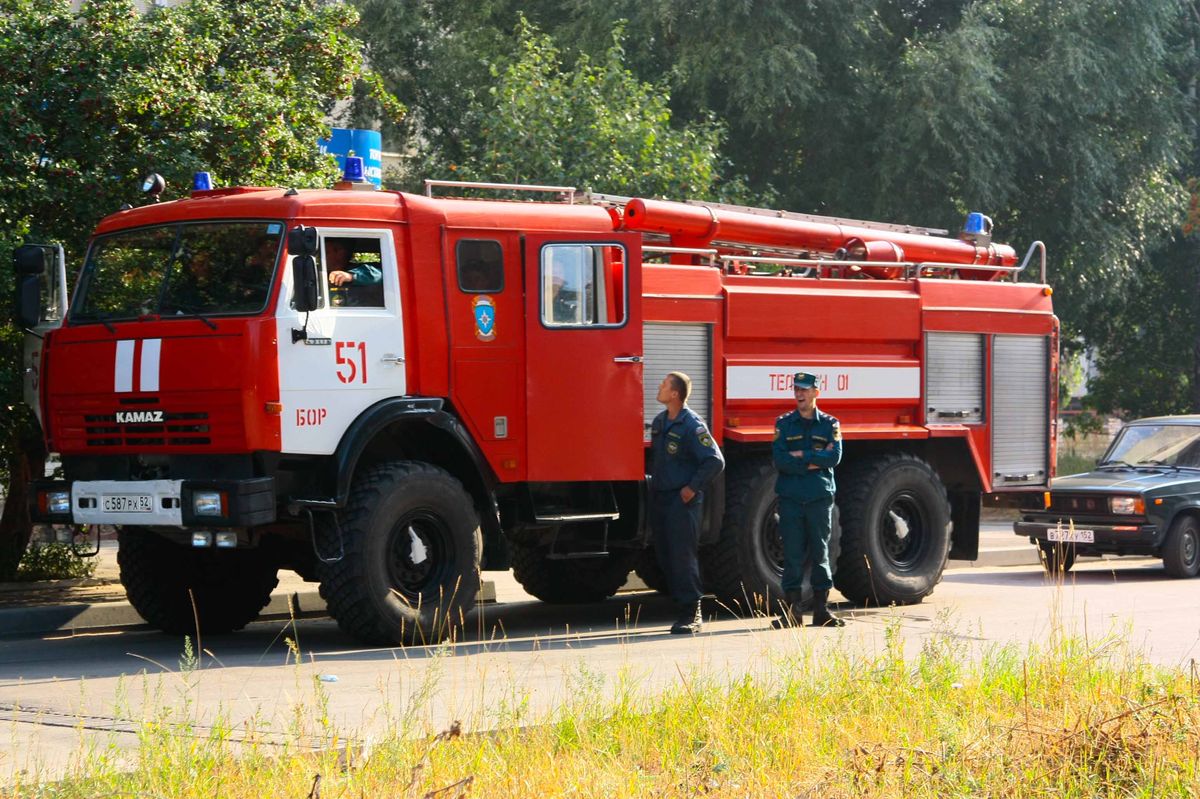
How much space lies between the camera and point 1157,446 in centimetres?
1717

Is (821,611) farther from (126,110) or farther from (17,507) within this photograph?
(17,507)

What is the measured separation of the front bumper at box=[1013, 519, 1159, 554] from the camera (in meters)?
15.6

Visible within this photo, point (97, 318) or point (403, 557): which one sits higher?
point (97, 318)

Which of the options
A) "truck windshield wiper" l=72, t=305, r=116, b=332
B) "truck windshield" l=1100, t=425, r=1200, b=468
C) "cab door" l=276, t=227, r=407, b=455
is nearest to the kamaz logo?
"truck windshield wiper" l=72, t=305, r=116, b=332

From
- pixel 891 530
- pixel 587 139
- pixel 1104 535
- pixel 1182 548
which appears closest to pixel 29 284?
pixel 891 530

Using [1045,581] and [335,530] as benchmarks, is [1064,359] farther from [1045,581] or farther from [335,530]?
[335,530]

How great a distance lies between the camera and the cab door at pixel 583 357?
1112 cm

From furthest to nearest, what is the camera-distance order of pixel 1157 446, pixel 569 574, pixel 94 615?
1. pixel 1157 446
2. pixel 569 574
3. pixel 94 615

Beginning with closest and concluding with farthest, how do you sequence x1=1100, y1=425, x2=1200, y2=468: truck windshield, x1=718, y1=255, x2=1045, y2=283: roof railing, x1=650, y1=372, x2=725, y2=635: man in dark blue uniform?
x1=650, y1=372, x2=725, y2=635: man in dark blue uniform → x1=718, y1=255, x2=1045, y2=283: roof railing → x1=1100, y1=425, x2=1200, y2=468: truck windshield

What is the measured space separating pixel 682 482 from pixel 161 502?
3.36 meters

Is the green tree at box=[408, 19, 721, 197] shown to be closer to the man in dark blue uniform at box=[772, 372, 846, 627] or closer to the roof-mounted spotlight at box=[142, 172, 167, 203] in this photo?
the man in dark blue uniform at box=[772, 372, 846, 627]

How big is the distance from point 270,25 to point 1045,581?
8.54 metres

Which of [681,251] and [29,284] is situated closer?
[29,284]

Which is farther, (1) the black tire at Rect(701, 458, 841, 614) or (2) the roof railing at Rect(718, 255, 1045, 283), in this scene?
(2) the roof railing at Rect(718, 255, 1045, 283)
